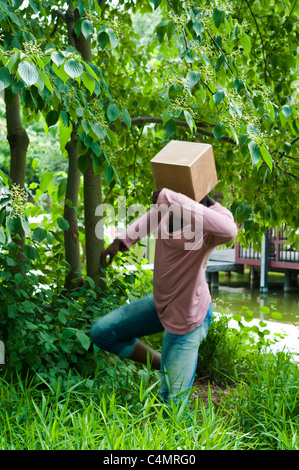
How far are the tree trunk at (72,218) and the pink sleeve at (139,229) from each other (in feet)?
4.54

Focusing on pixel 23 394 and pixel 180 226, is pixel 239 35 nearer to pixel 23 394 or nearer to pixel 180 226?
pixel 180 226

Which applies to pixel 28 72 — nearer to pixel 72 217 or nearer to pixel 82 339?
pixel 82 339

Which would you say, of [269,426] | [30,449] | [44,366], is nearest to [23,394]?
[44,366]

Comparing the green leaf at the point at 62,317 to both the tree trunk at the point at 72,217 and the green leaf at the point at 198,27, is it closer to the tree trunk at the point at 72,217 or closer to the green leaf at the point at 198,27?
the tree trunk at the point at 72,217

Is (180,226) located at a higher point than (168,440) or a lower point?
higher

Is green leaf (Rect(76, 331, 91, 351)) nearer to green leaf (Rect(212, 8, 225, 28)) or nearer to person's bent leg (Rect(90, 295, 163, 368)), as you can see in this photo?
person's bent leg (Rect(90, 295, 163, 368))

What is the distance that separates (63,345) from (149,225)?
0.96 metres

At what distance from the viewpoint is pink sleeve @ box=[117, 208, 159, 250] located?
2.59 meters

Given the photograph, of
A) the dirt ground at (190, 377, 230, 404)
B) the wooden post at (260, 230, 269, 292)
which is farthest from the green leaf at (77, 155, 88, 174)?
the wooden post at (260, 230, 269, 292)

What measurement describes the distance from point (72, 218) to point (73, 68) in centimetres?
195

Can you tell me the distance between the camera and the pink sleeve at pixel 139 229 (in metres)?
2.59

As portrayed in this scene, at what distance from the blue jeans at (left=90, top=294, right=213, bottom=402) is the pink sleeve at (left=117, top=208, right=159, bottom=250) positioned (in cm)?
32

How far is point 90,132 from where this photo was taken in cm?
264

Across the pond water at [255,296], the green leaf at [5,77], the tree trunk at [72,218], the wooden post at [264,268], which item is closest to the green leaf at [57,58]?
the green leaf at [5,77]
